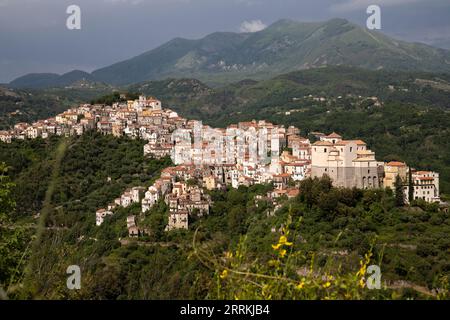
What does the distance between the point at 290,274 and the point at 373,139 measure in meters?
50.7

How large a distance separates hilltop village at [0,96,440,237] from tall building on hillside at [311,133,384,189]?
0.04 meters

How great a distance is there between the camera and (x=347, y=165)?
22.8 metres

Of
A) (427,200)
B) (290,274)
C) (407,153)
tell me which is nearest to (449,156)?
(407,153)

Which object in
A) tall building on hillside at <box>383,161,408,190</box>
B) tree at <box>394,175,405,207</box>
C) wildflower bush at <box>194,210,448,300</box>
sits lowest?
tree at <box>394,175,405,207</box>

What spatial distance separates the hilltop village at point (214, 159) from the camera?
23.2 meters

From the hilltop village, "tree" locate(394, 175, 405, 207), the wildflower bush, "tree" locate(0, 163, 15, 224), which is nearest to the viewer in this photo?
the wildflower bush

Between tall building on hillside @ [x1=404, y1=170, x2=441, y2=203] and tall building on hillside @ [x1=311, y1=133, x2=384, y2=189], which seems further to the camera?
tall building on hillside @ [x1=404, y1=170, x2=441, y2=203]

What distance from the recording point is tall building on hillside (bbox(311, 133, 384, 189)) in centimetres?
2283

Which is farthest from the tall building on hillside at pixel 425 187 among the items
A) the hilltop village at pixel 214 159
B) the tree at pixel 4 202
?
the tree at pixel 4 202

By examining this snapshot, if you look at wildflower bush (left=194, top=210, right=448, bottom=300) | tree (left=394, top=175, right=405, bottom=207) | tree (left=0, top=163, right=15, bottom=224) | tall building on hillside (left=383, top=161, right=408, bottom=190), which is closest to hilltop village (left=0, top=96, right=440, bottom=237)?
tall building on hillside (left=383, top=161, right=408, bottom=190)

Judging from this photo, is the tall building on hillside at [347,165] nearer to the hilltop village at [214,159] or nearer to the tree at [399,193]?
the hilltop village at [214,159]

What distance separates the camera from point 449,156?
150 ft

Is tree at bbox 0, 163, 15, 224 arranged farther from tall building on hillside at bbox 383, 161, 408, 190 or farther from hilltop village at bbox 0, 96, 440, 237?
tall building on hillside at bbox 383, 161, 408, 190

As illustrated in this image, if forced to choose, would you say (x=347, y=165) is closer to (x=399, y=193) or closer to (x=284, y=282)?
(x=399, y=193)
